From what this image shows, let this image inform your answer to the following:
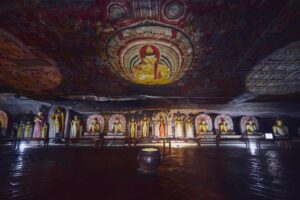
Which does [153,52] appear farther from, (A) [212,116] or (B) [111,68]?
(A) [212,116]

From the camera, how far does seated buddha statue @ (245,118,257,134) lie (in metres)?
10.7

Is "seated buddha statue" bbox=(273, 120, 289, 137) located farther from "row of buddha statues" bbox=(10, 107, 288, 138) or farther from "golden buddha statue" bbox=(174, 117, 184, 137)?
"golden buddha statue" bbox=(174, 117, 184, 137)

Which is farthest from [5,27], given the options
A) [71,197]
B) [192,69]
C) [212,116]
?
[212,116]

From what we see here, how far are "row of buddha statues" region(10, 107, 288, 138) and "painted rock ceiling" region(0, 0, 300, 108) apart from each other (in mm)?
3612

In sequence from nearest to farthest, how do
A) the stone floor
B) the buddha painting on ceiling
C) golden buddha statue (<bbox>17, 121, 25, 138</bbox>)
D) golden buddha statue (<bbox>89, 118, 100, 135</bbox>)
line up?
1. the stone floor
2. the buddha painting on ceiling
3. golden buddha statue (<bbox>17, 121, 25, 138</bbox>)
4. golden buddha statue (<bbox>89, 118, 100, 135</bbox>)

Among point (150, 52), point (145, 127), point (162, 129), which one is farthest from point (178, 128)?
point (150, 52)

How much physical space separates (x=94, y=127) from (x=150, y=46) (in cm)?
869

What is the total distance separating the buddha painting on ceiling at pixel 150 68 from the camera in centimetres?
518

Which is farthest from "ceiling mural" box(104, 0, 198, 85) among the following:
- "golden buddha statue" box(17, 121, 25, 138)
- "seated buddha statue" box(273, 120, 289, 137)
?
"golden buddha statue" box(17, 121, 25, 138)

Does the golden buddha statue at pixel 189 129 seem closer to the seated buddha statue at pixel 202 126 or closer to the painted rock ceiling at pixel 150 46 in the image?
the seated buddha statue at pixel 202 126

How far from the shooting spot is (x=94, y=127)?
11.4m

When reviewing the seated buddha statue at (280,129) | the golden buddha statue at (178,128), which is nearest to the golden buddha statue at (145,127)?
the golden buddha statue at (178,128)

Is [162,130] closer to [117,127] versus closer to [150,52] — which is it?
[117,127]

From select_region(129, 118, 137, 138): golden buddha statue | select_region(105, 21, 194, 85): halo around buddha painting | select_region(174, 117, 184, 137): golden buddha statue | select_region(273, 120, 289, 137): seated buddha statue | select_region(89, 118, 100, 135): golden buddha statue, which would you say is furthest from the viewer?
select_region(89, 118, 100, 135): golden buddha statue
